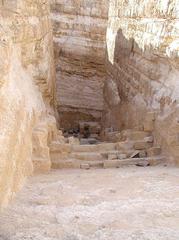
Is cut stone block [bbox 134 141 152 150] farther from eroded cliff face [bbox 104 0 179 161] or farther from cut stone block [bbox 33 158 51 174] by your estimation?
cut stone block [bbox 33 158 51 174]

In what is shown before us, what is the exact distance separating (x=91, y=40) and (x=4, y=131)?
15117 millimetres

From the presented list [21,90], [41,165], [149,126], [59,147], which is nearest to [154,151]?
[149,126]

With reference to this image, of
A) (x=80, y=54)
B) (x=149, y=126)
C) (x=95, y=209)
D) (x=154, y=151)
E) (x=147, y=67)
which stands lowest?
(x=154, y=151)

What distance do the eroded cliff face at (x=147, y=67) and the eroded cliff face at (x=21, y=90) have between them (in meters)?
2.13

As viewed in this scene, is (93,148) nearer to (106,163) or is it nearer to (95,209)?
(106,163)

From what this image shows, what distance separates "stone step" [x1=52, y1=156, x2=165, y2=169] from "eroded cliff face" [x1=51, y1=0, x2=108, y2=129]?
36.7 ft

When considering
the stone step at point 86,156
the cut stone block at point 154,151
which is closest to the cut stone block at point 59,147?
the stone step at point 86,156

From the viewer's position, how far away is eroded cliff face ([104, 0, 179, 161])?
7117 millimetres

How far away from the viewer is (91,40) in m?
18.7

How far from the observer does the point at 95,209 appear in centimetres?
407

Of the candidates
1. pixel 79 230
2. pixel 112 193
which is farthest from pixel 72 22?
pixel 79 230

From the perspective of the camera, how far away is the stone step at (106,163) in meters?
6.61

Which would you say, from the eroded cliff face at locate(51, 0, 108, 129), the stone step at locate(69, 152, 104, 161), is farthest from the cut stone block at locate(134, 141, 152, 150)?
the eroded cliff face at locate(51, 0, 108, 129)

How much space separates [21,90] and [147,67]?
3650mm
